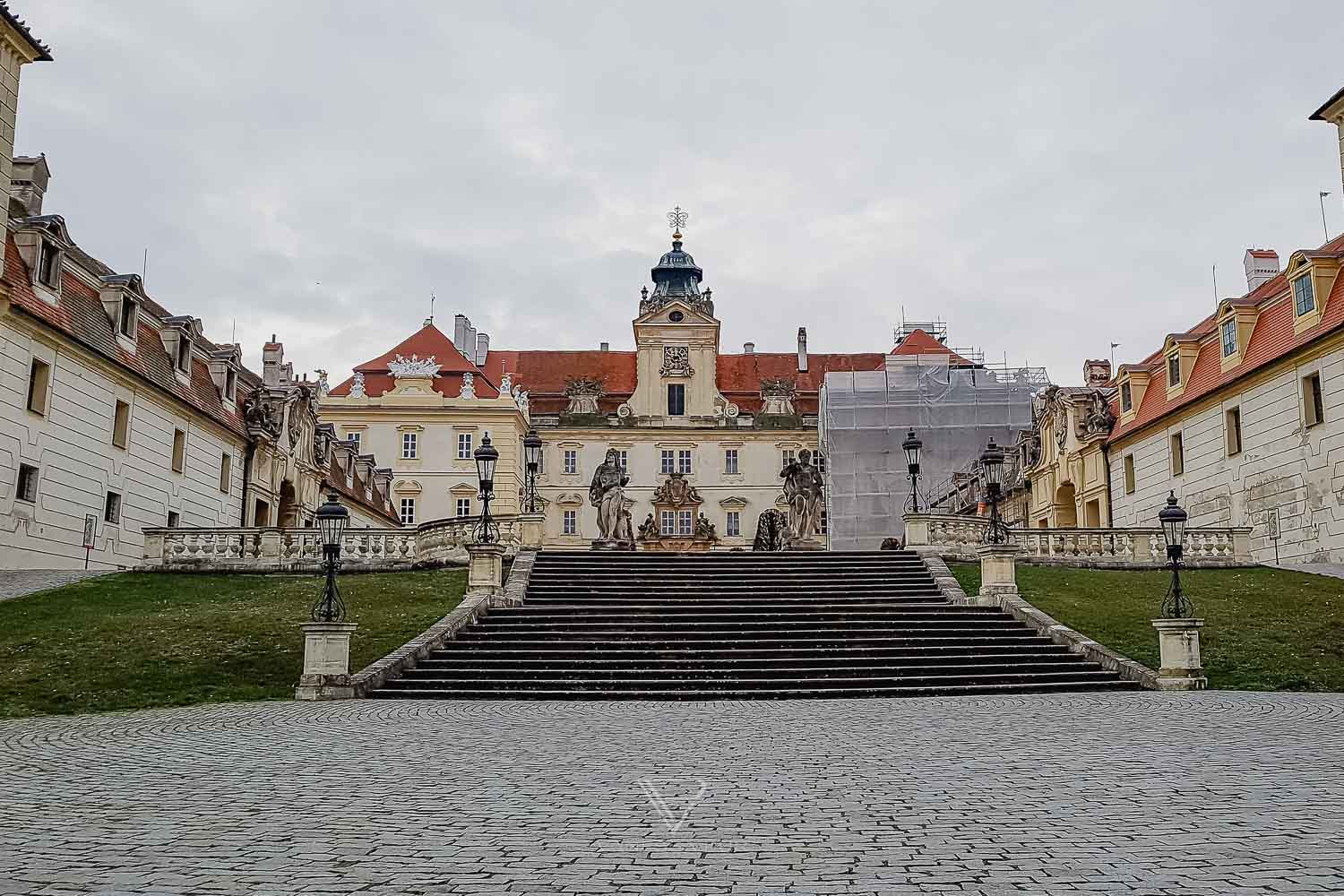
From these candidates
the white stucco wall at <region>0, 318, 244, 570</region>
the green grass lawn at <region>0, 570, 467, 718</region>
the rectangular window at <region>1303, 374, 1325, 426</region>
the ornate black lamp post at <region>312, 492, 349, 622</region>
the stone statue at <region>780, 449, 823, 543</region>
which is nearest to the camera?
the green grass lawn at <region>0, 570, 467, 718</region>

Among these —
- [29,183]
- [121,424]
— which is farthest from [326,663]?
[29,183]

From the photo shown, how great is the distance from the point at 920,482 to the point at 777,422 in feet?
62.4

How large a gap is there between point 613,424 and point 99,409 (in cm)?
3935

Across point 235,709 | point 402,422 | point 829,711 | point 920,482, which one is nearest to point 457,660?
point 235,709

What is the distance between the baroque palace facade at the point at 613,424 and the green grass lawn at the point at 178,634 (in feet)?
110

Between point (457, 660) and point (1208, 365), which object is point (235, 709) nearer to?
point (457, 660)

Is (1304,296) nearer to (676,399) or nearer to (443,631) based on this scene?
(443,631)

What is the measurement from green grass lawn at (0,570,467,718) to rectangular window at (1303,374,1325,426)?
20.0 m

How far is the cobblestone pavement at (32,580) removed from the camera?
72.6 feet

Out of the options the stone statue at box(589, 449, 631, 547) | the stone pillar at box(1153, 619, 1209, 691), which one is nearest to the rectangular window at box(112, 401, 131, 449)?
the stone statue at box(589, 449, 631, 547)

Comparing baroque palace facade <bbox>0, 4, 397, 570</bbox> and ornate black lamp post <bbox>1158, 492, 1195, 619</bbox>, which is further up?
baroque palace facade <bbox>0, 4, 397, 570</bbox>

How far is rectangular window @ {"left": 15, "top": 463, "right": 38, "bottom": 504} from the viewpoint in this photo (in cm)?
2516

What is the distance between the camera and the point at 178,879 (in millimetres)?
5617

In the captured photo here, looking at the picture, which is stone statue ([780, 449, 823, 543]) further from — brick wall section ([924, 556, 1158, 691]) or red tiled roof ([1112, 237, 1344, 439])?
red tiled roof ([1112, 237, 1344, 439])
